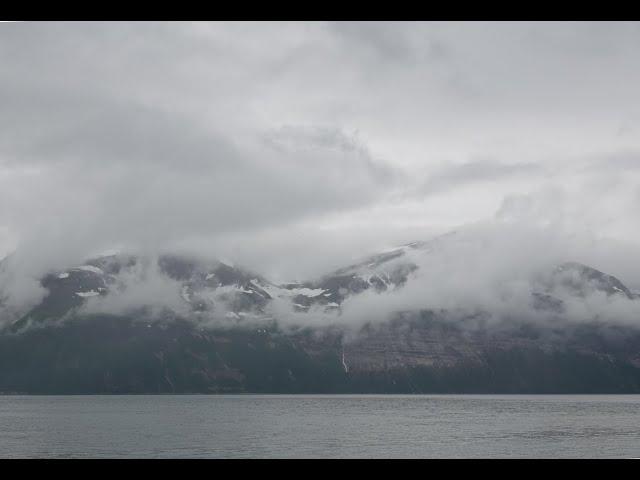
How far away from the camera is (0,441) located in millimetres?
136375

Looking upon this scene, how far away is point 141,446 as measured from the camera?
126062 mm
